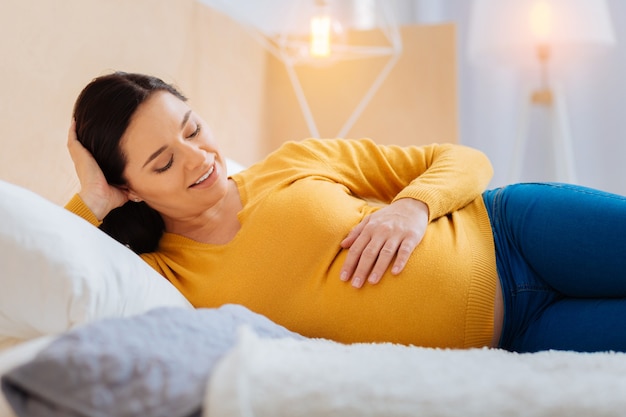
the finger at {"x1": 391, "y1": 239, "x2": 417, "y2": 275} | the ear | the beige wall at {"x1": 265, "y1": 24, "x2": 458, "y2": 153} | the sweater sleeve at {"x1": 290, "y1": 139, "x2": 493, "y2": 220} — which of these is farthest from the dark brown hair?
the beige wall at {"x1": 265, "y1": 24, "x2": 458, "y2": 153}

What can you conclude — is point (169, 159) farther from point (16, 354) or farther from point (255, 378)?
point (255, 378)

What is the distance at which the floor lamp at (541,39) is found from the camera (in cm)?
264

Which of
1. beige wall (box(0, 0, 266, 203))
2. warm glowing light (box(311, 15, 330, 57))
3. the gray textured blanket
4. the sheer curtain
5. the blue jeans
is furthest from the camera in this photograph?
the sheer curtain

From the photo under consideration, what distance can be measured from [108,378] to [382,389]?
0.25m

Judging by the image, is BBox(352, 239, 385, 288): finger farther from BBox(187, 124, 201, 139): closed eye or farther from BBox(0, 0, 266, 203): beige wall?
BBox(0, 0, 266, 203): beige wall

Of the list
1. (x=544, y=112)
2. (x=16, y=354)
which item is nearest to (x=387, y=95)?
(x=544, y=112)

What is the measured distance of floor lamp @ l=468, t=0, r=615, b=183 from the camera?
264cm

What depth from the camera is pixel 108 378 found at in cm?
61

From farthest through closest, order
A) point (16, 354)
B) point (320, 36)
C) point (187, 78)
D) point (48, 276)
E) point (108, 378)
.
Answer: point (320, 36), point (187, 78), point (48, 276), point (16, 354), point (108, 378)

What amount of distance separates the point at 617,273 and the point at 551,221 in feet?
0.47

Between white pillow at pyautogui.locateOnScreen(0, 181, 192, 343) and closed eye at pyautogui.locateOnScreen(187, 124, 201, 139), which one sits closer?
white pillow at pyautogui.locateOnScreen(0, 181, 192, 343)

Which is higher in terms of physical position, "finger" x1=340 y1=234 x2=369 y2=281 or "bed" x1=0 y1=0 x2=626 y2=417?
"bed" x1=0 y1=0 x2=626 y2=417

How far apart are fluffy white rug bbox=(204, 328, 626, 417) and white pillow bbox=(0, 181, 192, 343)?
32cm

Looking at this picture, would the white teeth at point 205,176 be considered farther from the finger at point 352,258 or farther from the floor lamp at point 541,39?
the floor lamp at point 541,39
